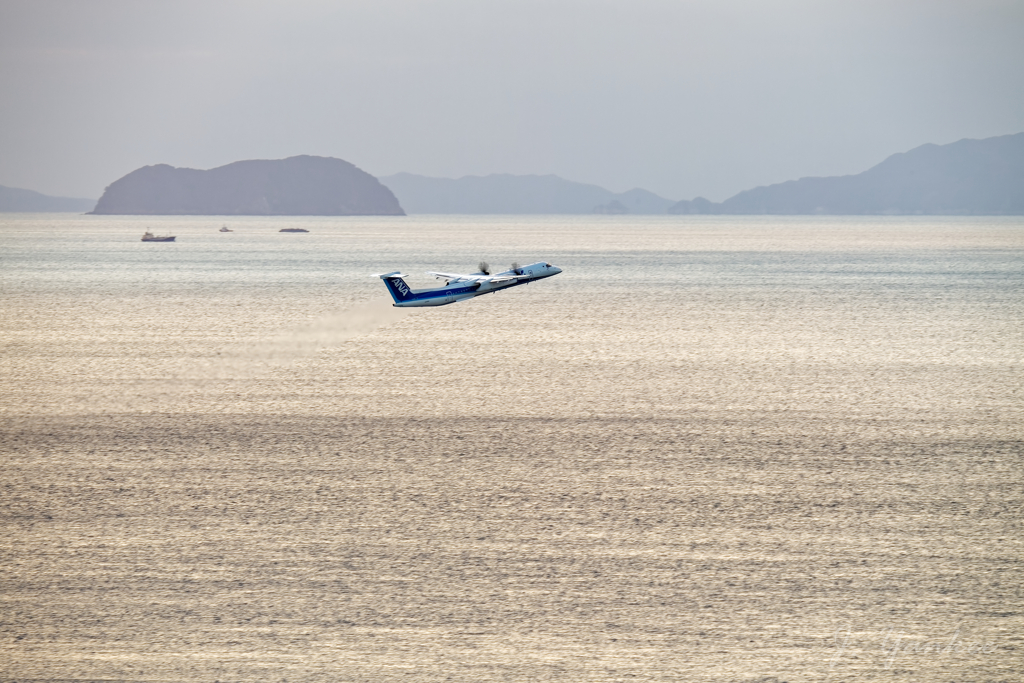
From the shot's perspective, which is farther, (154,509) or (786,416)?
(786,416)

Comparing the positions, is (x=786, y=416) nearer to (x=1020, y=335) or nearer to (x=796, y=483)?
(x=796, y=483)

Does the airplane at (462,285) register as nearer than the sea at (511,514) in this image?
No

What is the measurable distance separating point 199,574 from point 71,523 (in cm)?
624

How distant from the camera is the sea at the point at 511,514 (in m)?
20.2

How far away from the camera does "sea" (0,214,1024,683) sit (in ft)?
66.3

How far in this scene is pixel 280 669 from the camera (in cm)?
1925

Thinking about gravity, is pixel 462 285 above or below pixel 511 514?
above

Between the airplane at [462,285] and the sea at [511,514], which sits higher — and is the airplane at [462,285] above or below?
above

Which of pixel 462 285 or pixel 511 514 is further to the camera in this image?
pixel 462 285

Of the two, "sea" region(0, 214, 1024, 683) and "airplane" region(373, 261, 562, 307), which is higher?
"airplane" region(373, 261, 562, 307)

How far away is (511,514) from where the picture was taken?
2845cm

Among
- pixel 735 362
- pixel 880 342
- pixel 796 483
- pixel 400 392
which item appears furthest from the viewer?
pixel 880 342

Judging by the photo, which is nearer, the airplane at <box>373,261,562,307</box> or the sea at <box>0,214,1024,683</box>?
the sea at <box>0,214,1024,683</box>

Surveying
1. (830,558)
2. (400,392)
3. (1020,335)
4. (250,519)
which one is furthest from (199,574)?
(1020,335)
